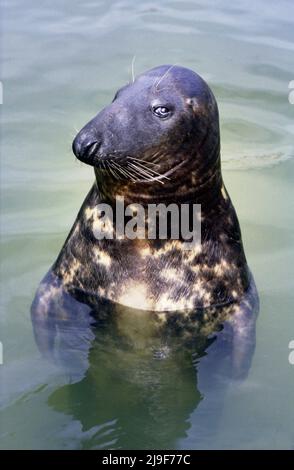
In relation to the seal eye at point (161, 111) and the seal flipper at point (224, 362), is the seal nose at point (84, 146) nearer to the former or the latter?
the seal eye at point (161, 111)

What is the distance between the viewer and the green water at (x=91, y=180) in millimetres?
4785

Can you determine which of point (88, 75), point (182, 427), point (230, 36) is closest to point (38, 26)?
point (88, 75)

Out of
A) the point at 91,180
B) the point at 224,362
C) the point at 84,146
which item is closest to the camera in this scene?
the point at 84,146

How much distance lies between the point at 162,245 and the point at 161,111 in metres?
0.78

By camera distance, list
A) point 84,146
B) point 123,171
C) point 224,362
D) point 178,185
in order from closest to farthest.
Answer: point 84,146, point 123,171, point 178,185, point 224,362

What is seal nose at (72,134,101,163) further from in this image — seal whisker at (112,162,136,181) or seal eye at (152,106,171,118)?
seal eye at (152,106,171,118)

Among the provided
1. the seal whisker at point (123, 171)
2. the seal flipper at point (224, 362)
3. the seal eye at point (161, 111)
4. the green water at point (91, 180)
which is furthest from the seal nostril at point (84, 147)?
the seal flipper at point (224, 362)

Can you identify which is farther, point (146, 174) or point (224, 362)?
point (224, 362)

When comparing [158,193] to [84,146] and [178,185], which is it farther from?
[84,146]

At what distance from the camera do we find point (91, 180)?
717 centimetres

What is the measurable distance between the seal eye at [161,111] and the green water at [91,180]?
52.2 inches

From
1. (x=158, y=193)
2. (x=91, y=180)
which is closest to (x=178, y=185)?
(x=158, y=193)

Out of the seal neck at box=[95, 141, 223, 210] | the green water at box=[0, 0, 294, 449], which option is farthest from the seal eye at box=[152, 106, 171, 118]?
the green water at box=[0, 0, 294, 449]
